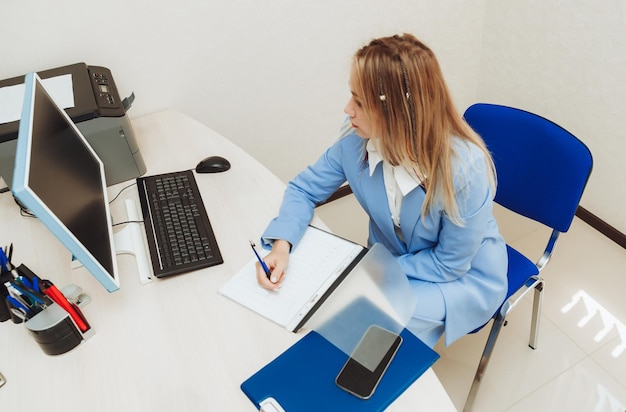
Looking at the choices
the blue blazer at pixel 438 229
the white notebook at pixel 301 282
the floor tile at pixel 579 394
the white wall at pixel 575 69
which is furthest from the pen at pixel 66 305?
the white wall at pixel 575 69

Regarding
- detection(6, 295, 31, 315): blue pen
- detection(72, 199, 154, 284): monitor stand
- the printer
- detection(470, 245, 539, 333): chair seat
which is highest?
the printer

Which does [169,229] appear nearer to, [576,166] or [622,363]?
[576,166]

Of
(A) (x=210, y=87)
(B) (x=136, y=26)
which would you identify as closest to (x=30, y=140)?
(B) (x=136, y=26)

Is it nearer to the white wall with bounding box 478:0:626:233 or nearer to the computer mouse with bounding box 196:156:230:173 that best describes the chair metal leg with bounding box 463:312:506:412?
the computer mouse with bounding box 196:156:230:173

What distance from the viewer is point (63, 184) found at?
947mm

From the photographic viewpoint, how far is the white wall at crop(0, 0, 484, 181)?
58.6 inches

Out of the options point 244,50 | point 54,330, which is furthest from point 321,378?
point 244,50

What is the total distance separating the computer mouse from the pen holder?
0.59m

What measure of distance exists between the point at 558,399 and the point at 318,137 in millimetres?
1414

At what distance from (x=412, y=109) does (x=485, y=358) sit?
0.82 m

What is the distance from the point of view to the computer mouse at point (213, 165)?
54.6 inches

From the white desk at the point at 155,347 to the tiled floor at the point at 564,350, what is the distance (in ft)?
3.01

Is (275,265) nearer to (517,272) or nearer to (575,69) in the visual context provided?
(517,272)

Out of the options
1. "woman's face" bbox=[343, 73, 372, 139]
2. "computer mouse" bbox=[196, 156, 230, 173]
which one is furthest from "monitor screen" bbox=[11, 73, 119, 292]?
"woman's face" bbox=[343, 73, 372, 139]
